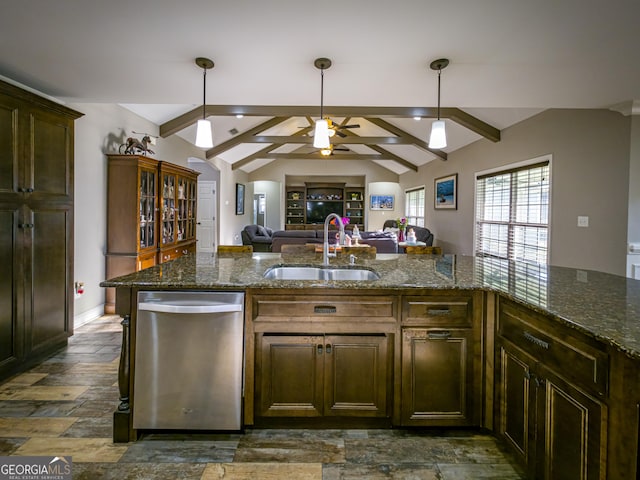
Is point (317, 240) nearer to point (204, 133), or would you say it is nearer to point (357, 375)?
point (204, 133)

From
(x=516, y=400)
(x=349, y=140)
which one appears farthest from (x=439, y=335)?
(x=349, y=140)

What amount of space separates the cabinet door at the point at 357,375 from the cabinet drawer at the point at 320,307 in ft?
0.41

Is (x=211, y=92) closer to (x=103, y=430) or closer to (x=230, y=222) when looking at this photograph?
(x=103, y=430)

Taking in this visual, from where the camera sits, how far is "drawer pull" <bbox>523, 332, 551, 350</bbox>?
A: 143cm

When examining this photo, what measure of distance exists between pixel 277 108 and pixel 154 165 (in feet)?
5.99

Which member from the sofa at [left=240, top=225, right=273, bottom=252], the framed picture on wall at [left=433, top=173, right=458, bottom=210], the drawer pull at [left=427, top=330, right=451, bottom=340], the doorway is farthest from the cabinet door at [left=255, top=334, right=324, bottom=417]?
the doorway

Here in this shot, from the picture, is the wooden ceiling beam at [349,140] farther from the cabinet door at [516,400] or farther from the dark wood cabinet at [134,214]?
the cabinet door at [516,400]

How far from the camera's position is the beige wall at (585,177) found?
377 cm

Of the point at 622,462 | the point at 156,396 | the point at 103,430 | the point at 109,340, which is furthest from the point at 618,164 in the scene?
the point at 109,340

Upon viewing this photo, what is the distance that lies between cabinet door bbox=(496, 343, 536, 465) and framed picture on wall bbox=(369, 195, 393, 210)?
32.7ft

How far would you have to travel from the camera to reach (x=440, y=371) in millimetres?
1938

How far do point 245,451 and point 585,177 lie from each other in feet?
14.2

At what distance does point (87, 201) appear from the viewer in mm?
3875

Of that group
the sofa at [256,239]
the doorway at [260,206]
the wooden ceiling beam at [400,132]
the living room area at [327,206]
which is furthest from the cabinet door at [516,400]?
the doorway at [260,206]
